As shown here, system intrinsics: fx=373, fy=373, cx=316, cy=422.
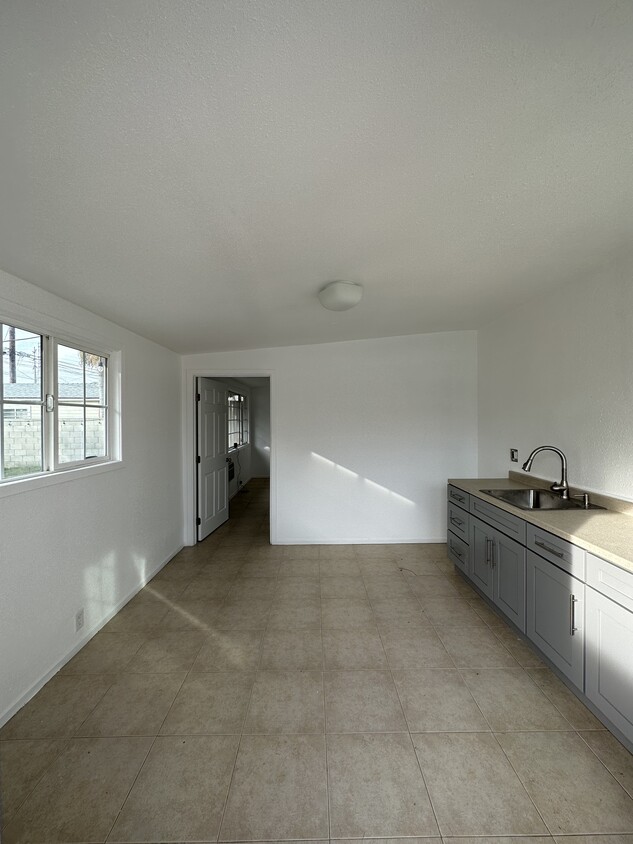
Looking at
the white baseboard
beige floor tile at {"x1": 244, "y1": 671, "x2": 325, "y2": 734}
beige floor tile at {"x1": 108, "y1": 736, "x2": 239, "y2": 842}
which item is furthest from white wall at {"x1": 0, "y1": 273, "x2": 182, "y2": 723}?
beige floor tile at {"x1": 244, "y1": 671, "x2": 325, "y2": 734}

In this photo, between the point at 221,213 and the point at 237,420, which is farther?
the point at 237,420

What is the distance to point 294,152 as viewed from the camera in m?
1.18

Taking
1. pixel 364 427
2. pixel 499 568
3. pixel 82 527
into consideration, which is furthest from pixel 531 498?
pixel 82 527

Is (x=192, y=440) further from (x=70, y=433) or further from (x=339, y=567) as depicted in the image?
(x=339, y=567)

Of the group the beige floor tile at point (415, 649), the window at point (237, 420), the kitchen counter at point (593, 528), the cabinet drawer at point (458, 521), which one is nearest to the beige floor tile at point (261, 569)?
the beige floor tile at point (415, 649)

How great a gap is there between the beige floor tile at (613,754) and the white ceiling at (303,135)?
239 cm

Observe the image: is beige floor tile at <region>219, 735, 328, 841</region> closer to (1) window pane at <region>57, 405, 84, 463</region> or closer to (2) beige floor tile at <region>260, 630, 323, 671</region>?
(2) beige floor tile at <region>260, 630, 323, 671</region>

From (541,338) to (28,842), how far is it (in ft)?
13.0

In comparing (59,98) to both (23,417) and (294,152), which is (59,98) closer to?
(294,152)

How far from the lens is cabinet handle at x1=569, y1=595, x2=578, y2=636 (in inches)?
73.2

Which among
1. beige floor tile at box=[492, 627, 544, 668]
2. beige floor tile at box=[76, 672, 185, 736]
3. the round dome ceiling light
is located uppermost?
the round dome ceiling light

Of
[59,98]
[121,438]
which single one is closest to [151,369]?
[121,438]

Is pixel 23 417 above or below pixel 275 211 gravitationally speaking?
below

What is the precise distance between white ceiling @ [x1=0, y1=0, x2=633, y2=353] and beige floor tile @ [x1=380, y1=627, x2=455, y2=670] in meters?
2.36
